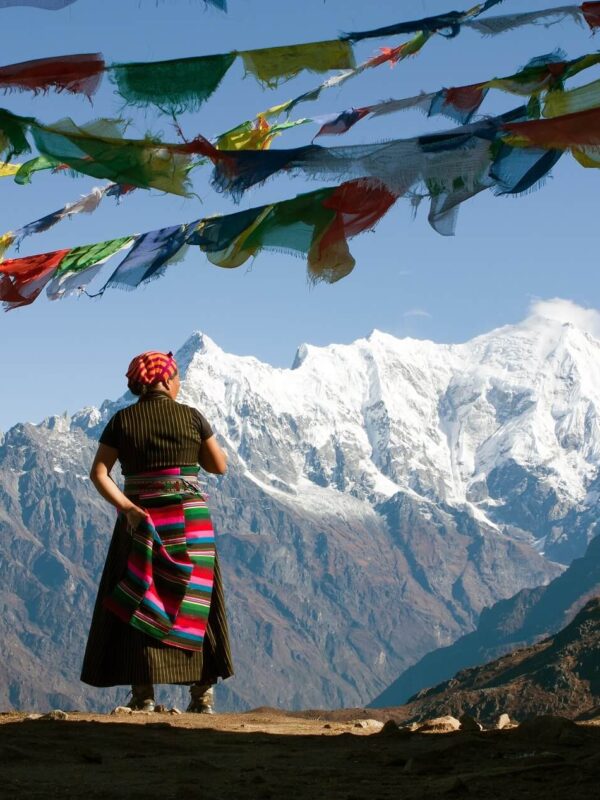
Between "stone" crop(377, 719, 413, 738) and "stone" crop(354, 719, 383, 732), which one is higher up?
"stone" crop(377, 719, 413, 738)

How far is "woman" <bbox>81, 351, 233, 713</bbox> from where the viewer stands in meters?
7.91

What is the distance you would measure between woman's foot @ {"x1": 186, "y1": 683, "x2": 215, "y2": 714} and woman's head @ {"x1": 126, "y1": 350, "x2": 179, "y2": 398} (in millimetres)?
2125

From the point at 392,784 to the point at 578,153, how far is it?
4.02 metres

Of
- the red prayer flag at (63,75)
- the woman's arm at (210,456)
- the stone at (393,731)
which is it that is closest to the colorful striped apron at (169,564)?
the woman's arm at (210,456)

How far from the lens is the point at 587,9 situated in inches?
321

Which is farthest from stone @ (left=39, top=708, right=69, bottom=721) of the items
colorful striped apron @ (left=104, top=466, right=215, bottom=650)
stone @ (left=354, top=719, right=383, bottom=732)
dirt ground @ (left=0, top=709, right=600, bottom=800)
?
stone @ (left=354, top=719, right=383, bottom=732)

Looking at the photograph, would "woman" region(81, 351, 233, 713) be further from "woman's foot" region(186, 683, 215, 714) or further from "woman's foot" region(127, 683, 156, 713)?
"woman's foot" region(186, 683, 215, 714)

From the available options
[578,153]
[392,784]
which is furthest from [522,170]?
[392,784]

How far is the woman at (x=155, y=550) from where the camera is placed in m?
7.91

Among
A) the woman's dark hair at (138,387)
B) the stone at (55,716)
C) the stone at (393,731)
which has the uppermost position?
the woman's dark hair at (138,387)

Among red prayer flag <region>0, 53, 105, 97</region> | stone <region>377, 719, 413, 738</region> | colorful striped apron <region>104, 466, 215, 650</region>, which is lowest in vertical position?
stone <region>377, 719, 413, 738</region>

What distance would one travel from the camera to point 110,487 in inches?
312

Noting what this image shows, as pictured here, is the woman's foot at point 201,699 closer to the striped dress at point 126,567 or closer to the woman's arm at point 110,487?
the striped dress at point 126,567

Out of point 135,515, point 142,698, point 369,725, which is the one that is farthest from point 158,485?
point 369,725
